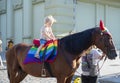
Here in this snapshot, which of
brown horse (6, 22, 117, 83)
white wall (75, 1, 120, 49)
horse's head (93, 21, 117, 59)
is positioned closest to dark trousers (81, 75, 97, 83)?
brown horse (6, 22, 117, 83)

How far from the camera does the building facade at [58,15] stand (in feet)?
70.1

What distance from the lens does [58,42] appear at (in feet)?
22.0

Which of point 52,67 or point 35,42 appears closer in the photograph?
point 52,67

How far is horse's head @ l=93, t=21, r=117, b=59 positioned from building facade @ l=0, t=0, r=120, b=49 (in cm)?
1489

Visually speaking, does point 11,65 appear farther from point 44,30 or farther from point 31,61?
point 44,30

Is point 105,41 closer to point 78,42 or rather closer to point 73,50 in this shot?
point 78,42

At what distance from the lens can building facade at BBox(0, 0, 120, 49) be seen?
21359 mm

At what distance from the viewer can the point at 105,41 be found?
609 centimetres

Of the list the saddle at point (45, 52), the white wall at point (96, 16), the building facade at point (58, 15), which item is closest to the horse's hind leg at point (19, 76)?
the saddle at point (45, 52)

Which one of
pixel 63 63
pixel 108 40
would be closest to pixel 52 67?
pixel 63 63

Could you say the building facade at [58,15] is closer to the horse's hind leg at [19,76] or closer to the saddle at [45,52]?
the horse's hind leg at [19,76]

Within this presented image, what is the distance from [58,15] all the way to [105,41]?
15.2m

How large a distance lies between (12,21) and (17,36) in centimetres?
140

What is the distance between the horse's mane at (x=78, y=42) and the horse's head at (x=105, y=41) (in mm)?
162
